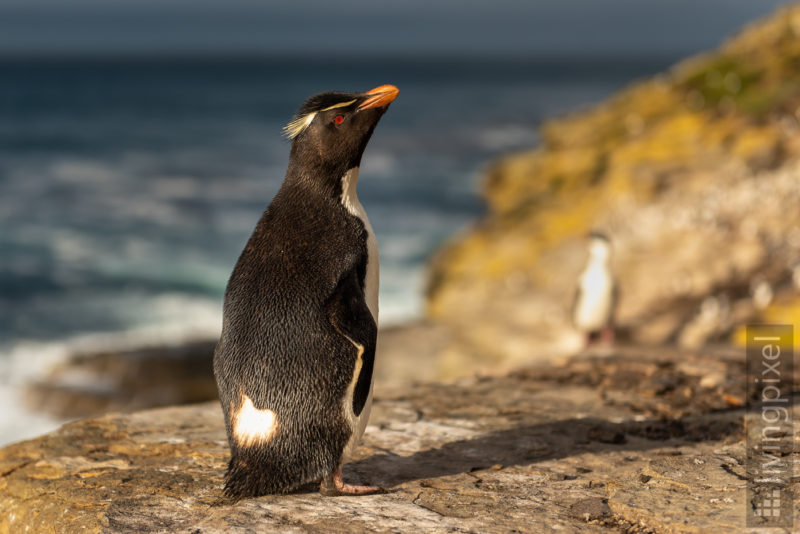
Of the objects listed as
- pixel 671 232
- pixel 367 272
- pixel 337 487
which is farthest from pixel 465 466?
pixel 671 232

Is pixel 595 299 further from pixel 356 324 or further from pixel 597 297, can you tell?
pixel 356 324

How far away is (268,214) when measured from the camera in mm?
4359

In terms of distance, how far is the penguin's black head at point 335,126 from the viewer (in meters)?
4.23

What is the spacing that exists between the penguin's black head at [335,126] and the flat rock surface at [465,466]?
1.68 meters

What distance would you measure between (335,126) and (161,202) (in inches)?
1145

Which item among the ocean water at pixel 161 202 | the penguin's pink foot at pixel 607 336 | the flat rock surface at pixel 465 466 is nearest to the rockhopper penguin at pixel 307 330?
the flat rock surface at pixel 465 466

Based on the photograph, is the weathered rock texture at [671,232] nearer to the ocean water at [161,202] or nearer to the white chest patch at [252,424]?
the ocean water at [161,202]

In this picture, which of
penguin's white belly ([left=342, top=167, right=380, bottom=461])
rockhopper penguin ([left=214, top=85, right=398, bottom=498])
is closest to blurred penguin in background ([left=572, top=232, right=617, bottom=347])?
penguin's white belly ([left=342, top=167, right=380, bottom=461])

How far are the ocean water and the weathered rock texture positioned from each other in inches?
151

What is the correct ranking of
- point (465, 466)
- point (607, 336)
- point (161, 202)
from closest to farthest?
point (465, 466) → point (607, 336) → point (161, 202)

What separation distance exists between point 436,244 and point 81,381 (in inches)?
535

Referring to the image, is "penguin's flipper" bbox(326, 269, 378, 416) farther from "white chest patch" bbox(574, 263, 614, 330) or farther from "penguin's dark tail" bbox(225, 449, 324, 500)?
"white chest patch" bbox(574, 263, 614, 330)

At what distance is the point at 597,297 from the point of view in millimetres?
10352

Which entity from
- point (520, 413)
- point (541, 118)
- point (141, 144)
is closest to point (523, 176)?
point (520, 413)
